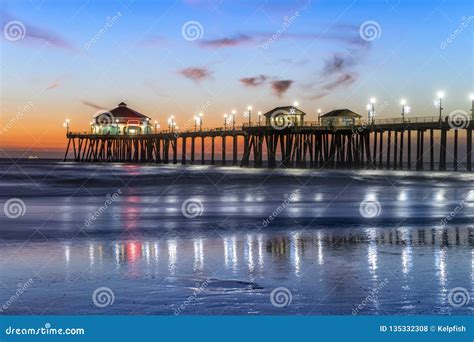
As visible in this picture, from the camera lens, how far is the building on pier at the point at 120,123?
128 meters

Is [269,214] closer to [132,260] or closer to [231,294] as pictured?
[132,260]

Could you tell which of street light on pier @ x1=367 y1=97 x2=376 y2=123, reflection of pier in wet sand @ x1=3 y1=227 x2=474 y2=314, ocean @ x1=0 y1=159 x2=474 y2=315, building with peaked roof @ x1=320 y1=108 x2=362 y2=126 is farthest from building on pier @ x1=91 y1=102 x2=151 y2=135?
reflection of pier in wet sand @ x1=3 y1=227 x2=474 y2=314

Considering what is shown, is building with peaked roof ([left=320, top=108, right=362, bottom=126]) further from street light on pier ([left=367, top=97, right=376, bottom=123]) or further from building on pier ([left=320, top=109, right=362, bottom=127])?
street light on pier ([left=367, top=97, right=376, bottom=123])

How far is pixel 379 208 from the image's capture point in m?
24.2

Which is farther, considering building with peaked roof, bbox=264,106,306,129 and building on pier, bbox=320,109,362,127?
building on pier, bbox=320,109,362,127

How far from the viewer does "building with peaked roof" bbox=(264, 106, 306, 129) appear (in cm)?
8604

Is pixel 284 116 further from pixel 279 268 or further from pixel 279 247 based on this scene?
pixel 279 268

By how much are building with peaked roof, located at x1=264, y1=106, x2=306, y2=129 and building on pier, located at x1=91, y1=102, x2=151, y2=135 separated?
43.4 meters

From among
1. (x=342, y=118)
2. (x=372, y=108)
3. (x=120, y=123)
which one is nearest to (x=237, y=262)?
(x=372, y=108)

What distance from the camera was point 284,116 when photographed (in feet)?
291

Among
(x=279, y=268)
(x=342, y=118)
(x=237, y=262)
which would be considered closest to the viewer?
(x=279, y=268)

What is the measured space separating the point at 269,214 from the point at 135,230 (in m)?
6.00

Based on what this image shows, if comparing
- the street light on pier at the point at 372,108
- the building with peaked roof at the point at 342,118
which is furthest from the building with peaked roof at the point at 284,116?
the street light on pier at the point at 372,108

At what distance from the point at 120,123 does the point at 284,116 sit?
48327 millimetres
